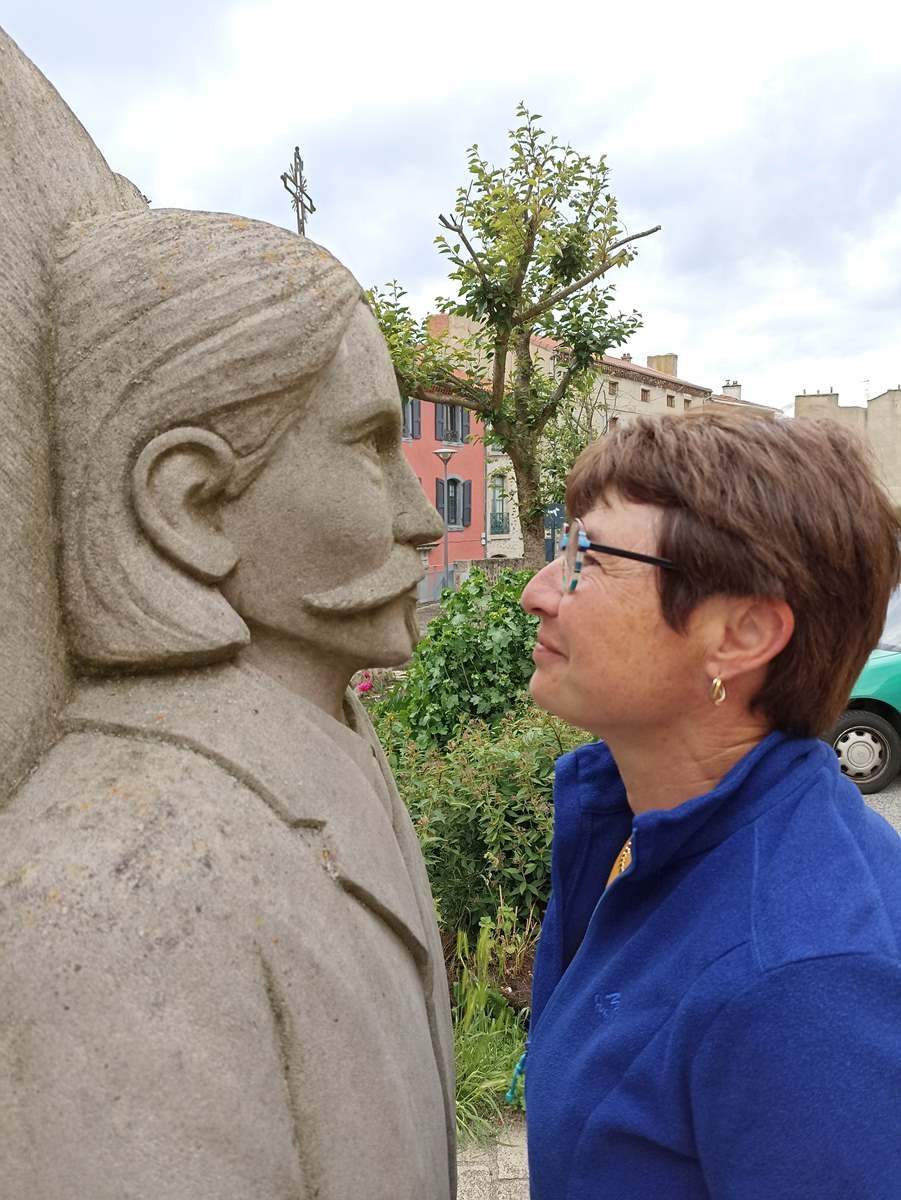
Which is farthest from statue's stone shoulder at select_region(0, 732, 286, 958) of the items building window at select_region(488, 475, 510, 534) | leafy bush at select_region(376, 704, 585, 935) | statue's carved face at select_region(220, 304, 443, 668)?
building window at select_region(488, 475, 510, 534)

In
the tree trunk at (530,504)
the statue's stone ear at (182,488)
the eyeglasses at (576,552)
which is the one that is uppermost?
the tree trunk at (530,504)

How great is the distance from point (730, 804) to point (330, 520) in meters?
0.63

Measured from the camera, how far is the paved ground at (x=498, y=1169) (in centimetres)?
287

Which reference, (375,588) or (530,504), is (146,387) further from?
(530,504)

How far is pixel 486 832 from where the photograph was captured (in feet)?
12.3

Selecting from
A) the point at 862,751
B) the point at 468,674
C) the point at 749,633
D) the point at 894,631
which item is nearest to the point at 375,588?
the point at 749,633

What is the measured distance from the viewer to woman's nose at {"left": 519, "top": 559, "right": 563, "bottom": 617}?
1.30m

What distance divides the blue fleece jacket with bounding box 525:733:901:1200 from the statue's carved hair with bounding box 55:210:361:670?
0.64m

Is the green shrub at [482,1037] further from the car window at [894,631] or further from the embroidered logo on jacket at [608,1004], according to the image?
the car window at [894,631]

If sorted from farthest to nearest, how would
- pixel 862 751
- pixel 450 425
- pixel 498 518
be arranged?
pixel 498 518 → pixel 450 425 → pixel 862 751

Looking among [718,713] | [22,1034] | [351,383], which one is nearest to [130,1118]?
[22,1034]

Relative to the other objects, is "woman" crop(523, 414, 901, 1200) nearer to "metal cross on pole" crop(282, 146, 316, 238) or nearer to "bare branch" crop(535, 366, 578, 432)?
"metal cross on pole" crop(282, 146, 316, 238)

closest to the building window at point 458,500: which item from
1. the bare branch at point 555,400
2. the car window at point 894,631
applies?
the bare branch at point 555,400

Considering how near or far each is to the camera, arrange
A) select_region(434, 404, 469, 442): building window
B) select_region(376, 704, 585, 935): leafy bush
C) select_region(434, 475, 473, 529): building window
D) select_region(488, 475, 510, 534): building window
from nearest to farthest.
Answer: select_region(376, 704, 585, 935): leafy bush → select_region(434, 404, 469, 442): building window → select_region(434, 475, 473, 529): building window → select_region(488, 475, 510, 534): building window
